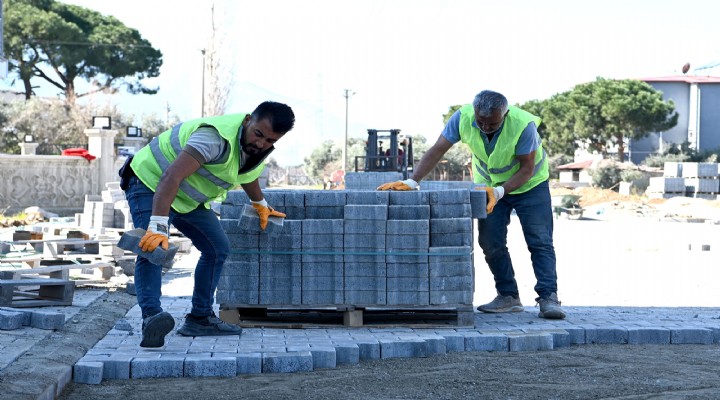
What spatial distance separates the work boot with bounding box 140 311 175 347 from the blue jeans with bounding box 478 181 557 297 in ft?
9.80

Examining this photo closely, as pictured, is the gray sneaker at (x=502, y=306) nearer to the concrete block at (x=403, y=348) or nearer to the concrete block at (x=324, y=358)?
the concrete block at (x=403, y=348)

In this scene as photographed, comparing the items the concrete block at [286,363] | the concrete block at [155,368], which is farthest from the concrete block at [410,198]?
the concrete block at [155,368]

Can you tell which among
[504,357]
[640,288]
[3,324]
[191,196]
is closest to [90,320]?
[3,324]

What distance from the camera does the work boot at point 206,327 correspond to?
20.8 ft

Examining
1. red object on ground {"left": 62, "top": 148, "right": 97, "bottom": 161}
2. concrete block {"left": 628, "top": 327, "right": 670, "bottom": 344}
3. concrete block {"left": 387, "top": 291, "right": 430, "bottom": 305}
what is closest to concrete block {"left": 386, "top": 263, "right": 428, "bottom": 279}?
concrete block {"left": 387, "top": 291, "right": 430, "bottom": 305}

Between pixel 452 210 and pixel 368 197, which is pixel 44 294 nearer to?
pixel 368 197

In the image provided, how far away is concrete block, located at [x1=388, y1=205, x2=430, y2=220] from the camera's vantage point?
6816mm

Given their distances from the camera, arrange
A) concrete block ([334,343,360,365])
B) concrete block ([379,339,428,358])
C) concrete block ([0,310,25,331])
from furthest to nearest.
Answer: concrete block ([0,310,25,331])
concrete block ([379,339,428,358])
concrete block ([334,343,360,365])

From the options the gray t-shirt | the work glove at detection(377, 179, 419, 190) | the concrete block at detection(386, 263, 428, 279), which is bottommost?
the concrete block at detection(386, 263, 428, 279)

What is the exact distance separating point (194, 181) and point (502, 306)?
3.09 meters

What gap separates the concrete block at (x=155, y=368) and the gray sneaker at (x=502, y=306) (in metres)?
3.22

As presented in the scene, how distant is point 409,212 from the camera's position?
22.4ft

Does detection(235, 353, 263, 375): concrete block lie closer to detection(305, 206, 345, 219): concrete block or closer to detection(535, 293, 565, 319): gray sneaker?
detection(305, 206, 345, 219): concrete block

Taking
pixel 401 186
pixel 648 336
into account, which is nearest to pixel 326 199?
pixel 401 186
